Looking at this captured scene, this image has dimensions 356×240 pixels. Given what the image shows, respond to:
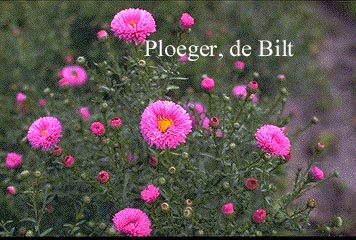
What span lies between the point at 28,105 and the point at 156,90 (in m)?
0.77

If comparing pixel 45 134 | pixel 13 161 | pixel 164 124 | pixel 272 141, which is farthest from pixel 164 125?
pixel 13 161

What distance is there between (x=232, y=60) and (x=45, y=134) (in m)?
1.56

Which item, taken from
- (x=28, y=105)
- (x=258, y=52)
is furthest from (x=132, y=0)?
(x=28, y=105)

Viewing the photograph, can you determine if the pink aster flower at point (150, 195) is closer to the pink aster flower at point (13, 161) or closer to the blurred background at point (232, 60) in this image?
the pink aster flower at point (13, 161)

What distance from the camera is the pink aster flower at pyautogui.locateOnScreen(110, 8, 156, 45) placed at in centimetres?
163

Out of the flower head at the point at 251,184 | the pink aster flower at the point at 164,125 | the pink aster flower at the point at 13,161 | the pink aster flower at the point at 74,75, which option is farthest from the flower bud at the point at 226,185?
the pink aster flower at the point at 74,75

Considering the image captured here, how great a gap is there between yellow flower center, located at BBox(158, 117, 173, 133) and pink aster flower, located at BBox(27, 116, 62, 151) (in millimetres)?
402

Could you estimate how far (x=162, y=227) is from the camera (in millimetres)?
1555

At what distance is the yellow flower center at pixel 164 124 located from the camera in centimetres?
148

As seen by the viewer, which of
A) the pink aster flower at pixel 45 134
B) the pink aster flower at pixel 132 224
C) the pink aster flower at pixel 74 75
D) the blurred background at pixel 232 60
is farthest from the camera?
the blurred background at pixel 232 60

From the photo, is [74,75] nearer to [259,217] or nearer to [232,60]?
[232,60]

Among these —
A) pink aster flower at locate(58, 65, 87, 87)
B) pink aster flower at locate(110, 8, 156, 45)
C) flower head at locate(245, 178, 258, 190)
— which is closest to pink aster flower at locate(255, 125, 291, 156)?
flower head at locate(245, 178, 258, 190)

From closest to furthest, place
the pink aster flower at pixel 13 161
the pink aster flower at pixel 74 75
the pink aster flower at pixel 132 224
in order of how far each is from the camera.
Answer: the pink aster flower at pixel 132 224 → the pink aster flower at pixel 13 161 → the pink aster flower at pixel 74 75

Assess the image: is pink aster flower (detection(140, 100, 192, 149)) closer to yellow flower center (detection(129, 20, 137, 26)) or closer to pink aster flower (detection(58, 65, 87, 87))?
yellow flower center (detection(129, 20, 137, 26))
